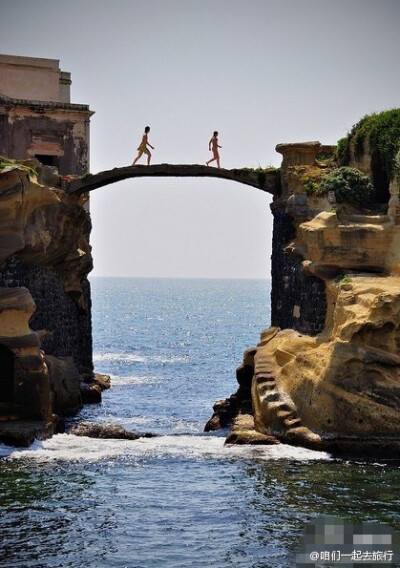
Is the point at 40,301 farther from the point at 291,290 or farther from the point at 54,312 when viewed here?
the point at 291,290

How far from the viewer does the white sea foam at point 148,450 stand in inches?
1407

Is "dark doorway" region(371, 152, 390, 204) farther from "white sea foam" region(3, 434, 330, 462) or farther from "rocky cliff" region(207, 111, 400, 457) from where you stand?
"white sea foam" region(3, 434, 330, 462)

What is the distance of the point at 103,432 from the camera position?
39.9 meters

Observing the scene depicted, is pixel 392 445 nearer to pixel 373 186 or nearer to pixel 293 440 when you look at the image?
pixel 293 440

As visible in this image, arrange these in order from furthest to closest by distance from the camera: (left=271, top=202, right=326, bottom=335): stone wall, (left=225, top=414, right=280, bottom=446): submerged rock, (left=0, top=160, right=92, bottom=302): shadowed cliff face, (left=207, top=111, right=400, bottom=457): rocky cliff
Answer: (left=271, top=202, right=326, bottom=335): stone wall → (left=0, top=160, right=92, bottom=302): shadowed cliff face → (left=225, top=414, right=280, bottom=446): submerged rock → (left=207, top=111, right=400, bottom=457): rocky cliff

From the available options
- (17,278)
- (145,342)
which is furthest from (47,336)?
(145,342)

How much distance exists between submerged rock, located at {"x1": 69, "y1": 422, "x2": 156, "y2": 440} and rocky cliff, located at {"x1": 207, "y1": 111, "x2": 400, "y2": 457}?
3.84m

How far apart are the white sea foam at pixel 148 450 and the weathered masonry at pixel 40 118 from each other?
20004 millimetres

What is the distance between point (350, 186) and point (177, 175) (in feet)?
33.2

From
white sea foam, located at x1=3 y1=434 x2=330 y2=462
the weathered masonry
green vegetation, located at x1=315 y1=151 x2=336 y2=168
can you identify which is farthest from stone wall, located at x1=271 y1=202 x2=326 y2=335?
the weathered masonry

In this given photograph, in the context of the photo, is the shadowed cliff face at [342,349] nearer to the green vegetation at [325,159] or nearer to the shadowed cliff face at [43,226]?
the green vegetation at [325,159]

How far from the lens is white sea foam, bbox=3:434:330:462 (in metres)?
35.8

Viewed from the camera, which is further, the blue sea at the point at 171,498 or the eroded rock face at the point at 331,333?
the eroded rock face at the point at 331,333

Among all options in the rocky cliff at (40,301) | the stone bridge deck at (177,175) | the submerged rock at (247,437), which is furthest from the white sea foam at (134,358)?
the submerged rock at (247,437)
